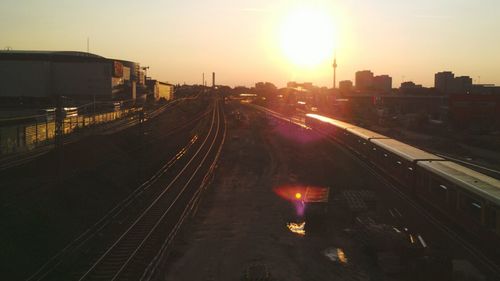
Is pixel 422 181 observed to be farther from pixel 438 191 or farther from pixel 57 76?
pixel 57 76

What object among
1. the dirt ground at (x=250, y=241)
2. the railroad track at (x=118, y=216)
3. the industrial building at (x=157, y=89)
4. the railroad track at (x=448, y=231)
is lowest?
the dirt ground at (x=250, y=241)

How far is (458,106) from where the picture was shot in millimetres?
71812

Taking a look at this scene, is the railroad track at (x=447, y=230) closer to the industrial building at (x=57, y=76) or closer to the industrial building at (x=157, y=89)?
the industrial building at (x=57, y=76)

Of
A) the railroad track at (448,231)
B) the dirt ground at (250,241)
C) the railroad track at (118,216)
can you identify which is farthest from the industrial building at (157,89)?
the railroad track at (448,231)

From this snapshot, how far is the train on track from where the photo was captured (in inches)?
580

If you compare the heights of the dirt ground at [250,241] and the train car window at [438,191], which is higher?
the train car window at [438,191]

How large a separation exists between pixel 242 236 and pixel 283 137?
139ft

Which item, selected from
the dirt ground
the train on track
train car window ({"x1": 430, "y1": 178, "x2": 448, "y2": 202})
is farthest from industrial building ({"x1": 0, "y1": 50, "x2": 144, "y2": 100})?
train car window ({"x1": 430, "y1": 178, "x2": 448, "y2": 202})

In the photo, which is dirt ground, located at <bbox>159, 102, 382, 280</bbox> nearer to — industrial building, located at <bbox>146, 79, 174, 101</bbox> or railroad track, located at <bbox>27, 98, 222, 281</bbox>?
railroad track, located at <bbox>27, 98, 222, 281</bbox>

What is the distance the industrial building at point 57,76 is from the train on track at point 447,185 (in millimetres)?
69517

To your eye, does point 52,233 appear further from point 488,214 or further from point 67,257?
point 488,214

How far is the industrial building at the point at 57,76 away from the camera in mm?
86125

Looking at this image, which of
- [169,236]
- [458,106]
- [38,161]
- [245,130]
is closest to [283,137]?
[245,130]

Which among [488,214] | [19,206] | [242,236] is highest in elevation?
[488,214]
